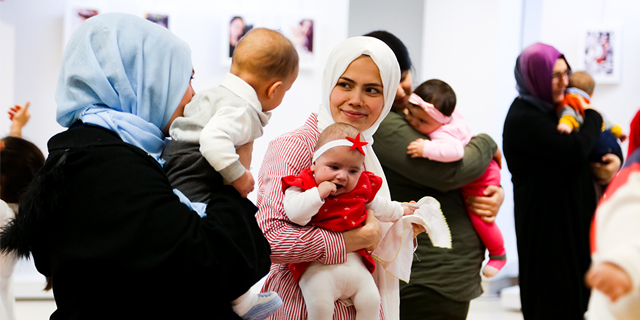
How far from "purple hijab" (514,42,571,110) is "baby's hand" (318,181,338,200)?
6.73 feet

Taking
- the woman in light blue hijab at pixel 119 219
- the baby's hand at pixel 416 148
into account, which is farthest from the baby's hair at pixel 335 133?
the baby's hand at pixel 416 148

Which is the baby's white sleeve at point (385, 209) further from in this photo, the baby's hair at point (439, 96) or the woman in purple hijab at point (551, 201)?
the woman in purple hijab at point (551, 201)

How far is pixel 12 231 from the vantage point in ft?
4.75

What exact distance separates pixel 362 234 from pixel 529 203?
5.94 feet

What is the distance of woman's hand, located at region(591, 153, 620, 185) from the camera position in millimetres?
3193

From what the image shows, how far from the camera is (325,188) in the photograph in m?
1.70

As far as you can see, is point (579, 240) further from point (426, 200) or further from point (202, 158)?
point (202, 158)

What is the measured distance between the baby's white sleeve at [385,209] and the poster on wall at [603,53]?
4.46 meters

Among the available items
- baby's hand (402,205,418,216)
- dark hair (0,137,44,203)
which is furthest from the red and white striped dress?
dark hair (0,137,44,203)

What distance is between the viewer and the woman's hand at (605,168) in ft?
10.5

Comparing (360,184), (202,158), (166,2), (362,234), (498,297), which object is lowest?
(498,297)

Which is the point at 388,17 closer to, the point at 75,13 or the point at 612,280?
the point at 75,13

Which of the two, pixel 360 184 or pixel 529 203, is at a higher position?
pixel 360 184

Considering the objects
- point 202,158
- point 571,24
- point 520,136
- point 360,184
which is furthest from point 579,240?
point 571,24
